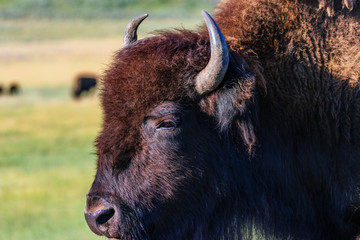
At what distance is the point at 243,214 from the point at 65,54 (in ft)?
183

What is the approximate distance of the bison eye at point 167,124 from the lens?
339 cm

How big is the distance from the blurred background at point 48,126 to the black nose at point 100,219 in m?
0.93

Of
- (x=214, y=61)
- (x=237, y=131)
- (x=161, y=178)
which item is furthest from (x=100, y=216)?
(x=214, y=61)

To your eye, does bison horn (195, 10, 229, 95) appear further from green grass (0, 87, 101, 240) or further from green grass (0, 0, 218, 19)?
green grass (0, 0, 218, 19)

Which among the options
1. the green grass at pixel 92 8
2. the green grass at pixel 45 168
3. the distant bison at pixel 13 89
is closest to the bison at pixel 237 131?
the green grass at pixel 45 168

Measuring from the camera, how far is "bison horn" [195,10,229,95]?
3298mm

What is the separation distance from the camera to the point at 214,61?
3326 mm

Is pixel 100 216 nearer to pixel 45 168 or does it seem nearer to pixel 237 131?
pixel 237 131

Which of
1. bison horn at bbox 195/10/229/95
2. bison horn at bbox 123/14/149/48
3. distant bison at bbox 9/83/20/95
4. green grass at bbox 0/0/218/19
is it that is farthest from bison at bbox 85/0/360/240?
green grass at bbox 0/0/218/19

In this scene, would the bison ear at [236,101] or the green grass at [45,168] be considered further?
the green grass at [45,168]

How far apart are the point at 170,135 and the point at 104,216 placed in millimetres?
569

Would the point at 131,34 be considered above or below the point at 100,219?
above

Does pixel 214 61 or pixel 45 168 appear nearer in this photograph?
pixel 214 61

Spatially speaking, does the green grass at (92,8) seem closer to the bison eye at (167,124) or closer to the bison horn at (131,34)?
the bison horn at (131,34)
